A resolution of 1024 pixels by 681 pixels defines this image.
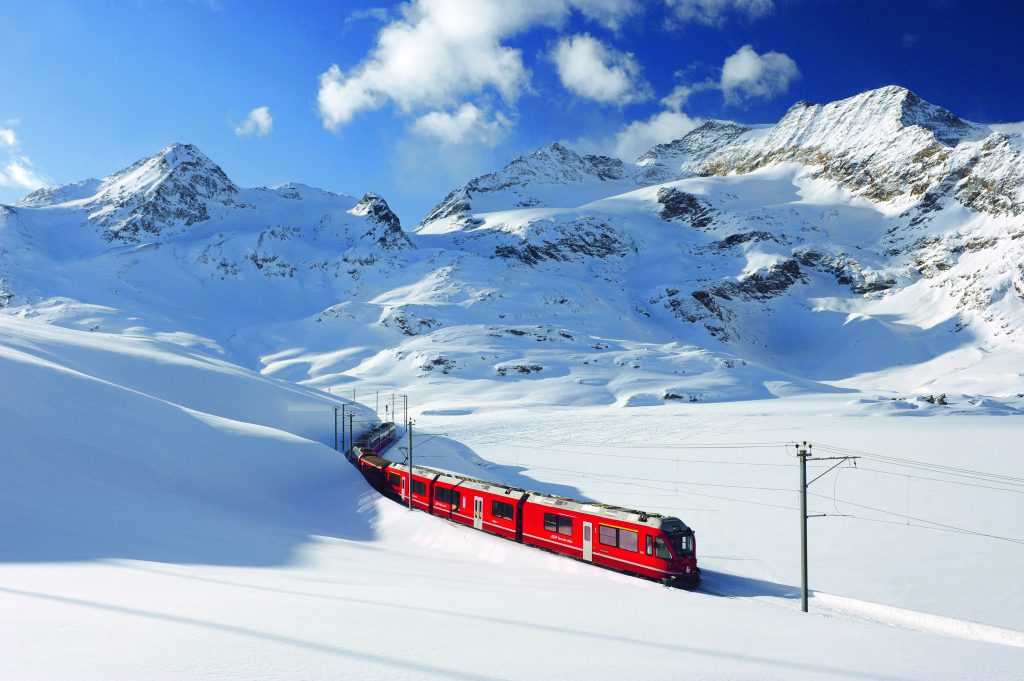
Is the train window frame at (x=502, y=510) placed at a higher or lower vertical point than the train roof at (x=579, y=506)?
lower

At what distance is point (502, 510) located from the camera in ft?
94.5

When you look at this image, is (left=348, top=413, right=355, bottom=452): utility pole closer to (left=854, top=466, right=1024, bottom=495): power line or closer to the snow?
the snow

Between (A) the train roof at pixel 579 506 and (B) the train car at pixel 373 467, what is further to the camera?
(B) the train car at pixel 373 467

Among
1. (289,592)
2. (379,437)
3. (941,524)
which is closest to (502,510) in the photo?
(289,592)

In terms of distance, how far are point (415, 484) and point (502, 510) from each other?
890 centimetres

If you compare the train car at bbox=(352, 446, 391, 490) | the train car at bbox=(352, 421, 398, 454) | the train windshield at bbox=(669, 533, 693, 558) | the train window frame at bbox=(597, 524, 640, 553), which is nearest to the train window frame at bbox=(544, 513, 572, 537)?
the train window frame at bbox=(597, 524, 640, 553)

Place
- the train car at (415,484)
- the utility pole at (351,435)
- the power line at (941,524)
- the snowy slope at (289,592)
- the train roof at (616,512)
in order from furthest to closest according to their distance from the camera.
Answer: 1. the utility pole at (351,435)
2. the train car at (415,484)
3. the power line at (941,524)
4. the train roof at (616,512)
5. the snowy slope at (289,592)

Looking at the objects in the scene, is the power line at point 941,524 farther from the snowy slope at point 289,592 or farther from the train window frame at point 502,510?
the train window frame at point 502,510

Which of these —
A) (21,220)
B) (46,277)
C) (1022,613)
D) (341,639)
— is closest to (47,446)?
(341,639)

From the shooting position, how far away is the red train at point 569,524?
854 inches

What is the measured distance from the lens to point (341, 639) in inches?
317

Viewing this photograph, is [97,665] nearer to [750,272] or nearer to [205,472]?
[205,472]

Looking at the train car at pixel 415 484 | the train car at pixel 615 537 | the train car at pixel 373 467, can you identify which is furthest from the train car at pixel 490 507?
the train car at pixel 373 467

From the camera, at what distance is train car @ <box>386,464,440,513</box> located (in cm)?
3456
